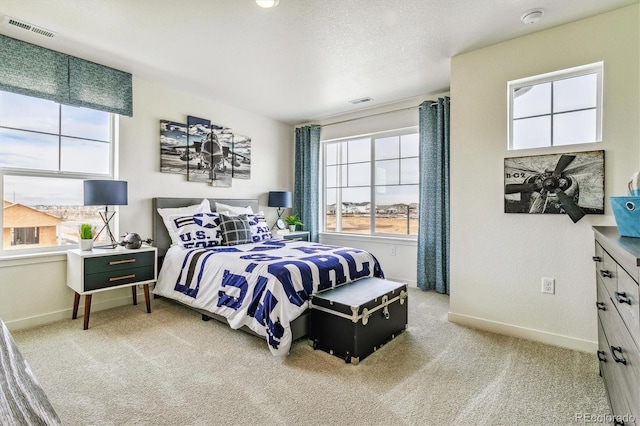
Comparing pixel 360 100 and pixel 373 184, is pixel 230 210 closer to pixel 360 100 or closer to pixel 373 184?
pixel 373 184

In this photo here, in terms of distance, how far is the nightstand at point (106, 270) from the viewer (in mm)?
2809

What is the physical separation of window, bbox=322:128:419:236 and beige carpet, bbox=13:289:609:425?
2030 mm

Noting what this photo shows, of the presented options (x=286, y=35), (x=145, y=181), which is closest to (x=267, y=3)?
(x=286, y=35)

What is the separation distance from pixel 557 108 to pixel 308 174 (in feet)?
11.3

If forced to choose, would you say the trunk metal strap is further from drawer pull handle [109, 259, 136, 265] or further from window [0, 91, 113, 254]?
window [0, 91, 113, 254]

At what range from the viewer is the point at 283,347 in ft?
7.48

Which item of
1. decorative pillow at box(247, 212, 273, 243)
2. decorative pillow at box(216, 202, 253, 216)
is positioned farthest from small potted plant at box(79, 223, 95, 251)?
decorative pillow at box(247, 212, 273, 243)

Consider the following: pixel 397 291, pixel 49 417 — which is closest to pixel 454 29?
pixel 397 291

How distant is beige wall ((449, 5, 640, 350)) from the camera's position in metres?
2.29

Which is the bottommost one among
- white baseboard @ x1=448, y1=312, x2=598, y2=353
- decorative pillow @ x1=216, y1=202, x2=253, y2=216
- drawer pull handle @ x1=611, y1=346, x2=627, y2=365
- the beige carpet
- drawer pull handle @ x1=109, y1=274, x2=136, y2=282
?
the beige carpet

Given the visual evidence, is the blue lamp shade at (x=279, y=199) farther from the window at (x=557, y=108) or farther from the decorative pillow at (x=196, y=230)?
the window at (x=557, y=108)

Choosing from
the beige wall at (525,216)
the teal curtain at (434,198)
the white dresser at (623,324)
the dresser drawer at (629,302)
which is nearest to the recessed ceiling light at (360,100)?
the teal curtain at (434,198)

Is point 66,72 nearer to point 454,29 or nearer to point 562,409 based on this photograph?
point 454,29

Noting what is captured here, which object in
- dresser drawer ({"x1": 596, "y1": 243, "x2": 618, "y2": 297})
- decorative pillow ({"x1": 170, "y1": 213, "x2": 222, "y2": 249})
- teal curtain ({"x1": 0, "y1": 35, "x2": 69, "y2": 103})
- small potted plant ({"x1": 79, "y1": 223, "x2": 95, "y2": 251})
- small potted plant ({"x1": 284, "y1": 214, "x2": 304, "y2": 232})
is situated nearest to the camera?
dresser drawer ({"x1": 596, "y1": 243, "x2": 618, "y2": 297})
